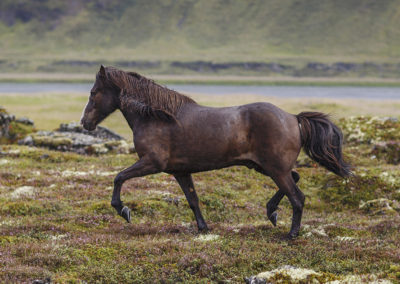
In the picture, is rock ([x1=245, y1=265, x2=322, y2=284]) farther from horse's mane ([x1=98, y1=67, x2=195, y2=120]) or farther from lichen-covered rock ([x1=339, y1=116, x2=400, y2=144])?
lichen-covered rock ([x1=339, y1=116, x2=400, y2=144])

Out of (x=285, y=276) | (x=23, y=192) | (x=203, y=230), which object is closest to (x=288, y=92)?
(x=23, y=192)

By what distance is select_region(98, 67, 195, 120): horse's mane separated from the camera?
1314 centimetres

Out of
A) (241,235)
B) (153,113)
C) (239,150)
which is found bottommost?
(241,235)

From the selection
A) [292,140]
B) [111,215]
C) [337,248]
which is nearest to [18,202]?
[111,215]

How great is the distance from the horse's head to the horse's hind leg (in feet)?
15.8

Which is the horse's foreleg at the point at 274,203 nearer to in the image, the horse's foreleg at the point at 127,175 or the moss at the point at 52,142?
the horse's foreleg at the point at 127,175

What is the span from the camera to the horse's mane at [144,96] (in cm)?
1314

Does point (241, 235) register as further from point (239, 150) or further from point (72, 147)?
point (72, 147)

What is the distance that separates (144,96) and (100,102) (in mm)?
1304

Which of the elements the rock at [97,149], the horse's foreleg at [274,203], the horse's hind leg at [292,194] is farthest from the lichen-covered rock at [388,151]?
the rock at [97,149]

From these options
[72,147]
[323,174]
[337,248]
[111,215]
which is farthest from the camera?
[72,147]

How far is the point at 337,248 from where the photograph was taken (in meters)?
11.9

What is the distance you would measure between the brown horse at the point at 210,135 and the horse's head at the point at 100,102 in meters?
0.03

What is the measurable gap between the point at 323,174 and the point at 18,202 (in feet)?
42.9
